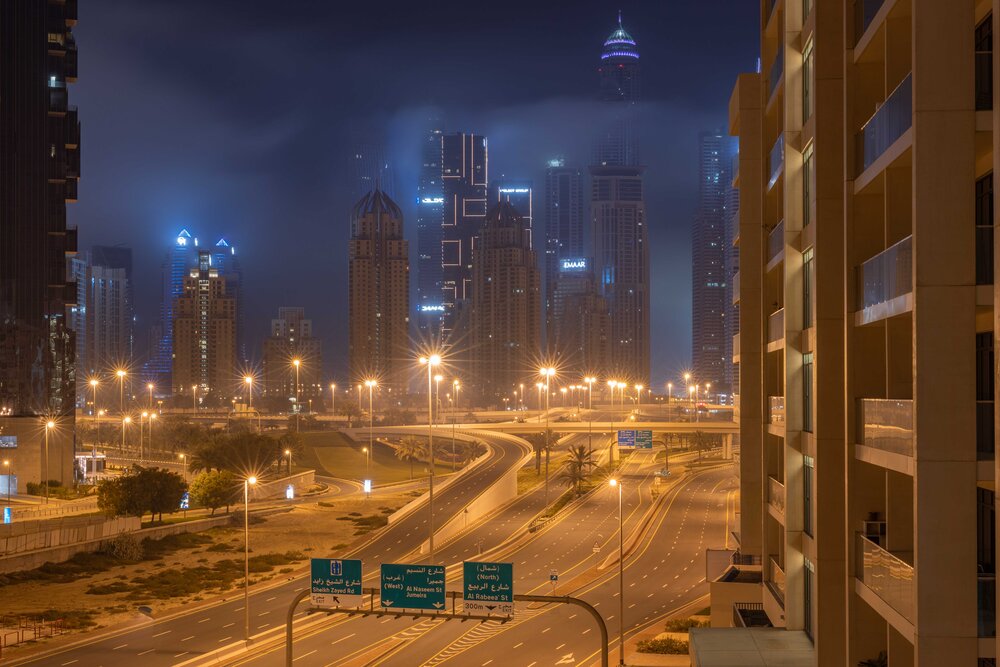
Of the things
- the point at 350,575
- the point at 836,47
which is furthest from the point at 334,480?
the point at 836,47

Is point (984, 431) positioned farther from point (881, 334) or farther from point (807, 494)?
point (807, 494)

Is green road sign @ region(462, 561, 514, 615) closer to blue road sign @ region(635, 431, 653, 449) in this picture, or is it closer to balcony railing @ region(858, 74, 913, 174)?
balcony railing @ region(858, 74, 913, 174)

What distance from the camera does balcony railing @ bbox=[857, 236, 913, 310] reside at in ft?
47.2

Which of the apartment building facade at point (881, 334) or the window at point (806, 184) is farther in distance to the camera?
the window at point (806, 184)

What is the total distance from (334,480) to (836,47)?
10365 centimetres

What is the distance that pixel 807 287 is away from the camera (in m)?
24.0

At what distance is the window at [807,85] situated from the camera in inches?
912

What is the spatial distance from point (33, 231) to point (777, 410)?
7431 centimetres

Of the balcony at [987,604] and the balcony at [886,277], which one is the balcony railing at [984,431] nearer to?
the balcony at [987,604]

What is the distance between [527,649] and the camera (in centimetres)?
4059

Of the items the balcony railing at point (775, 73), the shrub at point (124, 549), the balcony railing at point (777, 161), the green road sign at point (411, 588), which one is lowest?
the shrub at point (124, 549)

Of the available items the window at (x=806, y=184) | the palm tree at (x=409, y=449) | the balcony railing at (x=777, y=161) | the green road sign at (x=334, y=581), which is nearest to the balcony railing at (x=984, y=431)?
the window at (x=806, y=184)

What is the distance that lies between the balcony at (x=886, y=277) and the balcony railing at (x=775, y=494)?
10172 millimetres

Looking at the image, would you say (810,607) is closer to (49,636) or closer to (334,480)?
(49,636)
